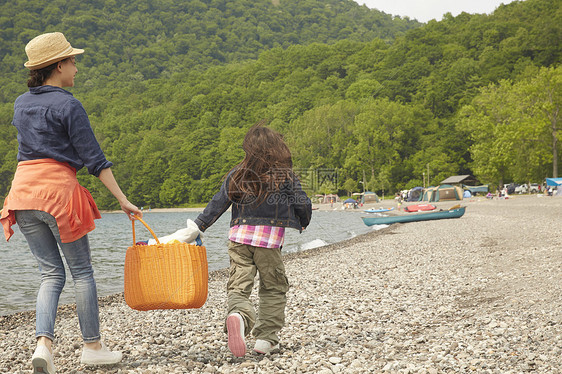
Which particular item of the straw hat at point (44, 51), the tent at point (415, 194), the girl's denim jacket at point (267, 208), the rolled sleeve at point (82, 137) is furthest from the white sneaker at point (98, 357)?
the tent at point (415, 194)

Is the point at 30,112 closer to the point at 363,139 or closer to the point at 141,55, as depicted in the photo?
the point at 363,139

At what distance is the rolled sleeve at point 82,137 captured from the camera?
3.07 meters

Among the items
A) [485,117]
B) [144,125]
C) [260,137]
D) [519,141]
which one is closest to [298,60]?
[144,125]

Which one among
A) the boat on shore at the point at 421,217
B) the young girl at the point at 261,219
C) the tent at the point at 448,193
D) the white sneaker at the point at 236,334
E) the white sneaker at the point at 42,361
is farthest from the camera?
the tent at the point at 448,193

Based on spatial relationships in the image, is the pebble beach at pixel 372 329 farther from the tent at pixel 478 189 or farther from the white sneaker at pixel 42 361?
the tent at pixel 478 189

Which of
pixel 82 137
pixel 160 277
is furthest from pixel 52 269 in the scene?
pixel 82 137

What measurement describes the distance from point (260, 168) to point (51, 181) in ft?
4.95

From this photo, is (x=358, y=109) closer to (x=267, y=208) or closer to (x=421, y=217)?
(x=421, y=217)

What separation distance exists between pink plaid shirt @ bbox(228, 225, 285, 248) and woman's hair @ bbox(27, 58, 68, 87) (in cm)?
166

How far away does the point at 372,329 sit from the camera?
15.2ft

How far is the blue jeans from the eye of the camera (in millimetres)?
3055

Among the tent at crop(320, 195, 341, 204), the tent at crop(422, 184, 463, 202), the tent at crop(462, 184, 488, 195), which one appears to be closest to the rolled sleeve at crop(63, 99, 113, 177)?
the tent at crop(422, 184, 463, 202)

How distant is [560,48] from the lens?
3238 inches

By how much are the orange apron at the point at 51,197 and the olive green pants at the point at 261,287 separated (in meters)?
1.16
